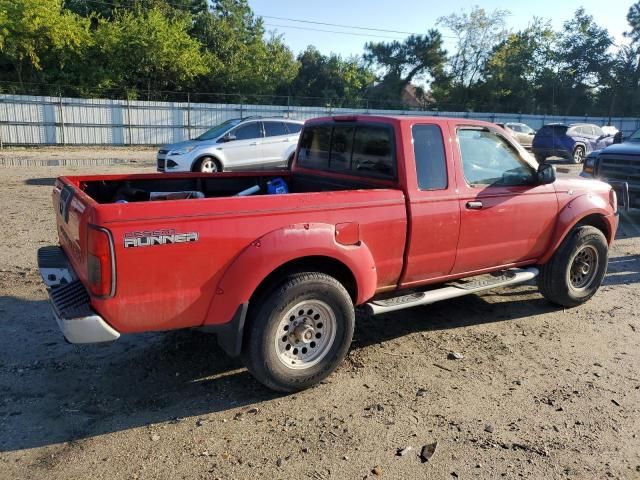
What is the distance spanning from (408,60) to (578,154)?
3358 cm

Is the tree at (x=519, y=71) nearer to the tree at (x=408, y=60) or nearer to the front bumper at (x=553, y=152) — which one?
the tree at (x=408, y=60)

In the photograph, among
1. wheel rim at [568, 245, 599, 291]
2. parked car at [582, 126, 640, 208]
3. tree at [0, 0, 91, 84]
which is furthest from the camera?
tree at [0, 0, 91, 84]

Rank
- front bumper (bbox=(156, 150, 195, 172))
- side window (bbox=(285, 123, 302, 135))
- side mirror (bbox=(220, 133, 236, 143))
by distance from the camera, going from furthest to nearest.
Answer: side window (bbox=(285, 123, 302, 135)), side mirror (bbox=(220, 133, 236, 143)), front bumper (bbox=(156, 150, 195, 172))

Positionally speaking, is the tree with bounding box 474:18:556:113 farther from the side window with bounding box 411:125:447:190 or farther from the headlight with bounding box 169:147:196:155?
the side window with bounding box 411:125:447:190

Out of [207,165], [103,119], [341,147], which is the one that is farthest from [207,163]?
[103,119]

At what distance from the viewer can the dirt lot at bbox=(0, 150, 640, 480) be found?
3.08 metres

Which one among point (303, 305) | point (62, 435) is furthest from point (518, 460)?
point (62, 435)

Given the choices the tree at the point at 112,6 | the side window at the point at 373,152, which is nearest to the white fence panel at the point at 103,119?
the tree at the point at 112,6

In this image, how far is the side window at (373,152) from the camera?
4335mm

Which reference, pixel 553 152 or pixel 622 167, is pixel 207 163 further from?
pixel 553 152

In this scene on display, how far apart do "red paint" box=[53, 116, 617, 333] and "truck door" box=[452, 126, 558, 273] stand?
0.01 m

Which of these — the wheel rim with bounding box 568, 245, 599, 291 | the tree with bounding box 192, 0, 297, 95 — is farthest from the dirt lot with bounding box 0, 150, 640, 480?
the tree with bounding box 192, 0, 297, 95

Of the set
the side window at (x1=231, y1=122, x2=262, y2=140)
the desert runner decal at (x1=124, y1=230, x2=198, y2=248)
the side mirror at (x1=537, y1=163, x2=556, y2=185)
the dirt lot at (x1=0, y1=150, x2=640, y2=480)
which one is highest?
the side window at (x1=231, y1=122, x2=262, y2=140)

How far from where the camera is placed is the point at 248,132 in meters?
14.5
